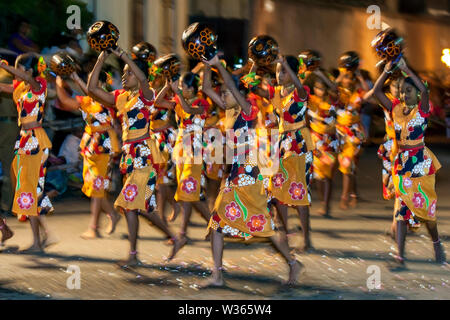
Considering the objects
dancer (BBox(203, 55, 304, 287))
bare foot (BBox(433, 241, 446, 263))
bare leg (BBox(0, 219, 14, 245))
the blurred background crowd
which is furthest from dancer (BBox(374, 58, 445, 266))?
bare leg (BBox(0, 219, 14, 245))

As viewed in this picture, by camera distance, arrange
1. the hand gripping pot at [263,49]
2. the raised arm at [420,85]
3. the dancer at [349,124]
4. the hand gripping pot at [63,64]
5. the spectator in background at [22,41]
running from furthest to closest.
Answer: the spectator in background at [22,41] → the dancer at [349,124] → the hand gripping pot at [63,64] → the raised arm at [420,85] → the hand gripping pot at [263,49]

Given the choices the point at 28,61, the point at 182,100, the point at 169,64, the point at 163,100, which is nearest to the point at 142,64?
the point at 169,64

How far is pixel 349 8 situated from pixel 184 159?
18.9 meters

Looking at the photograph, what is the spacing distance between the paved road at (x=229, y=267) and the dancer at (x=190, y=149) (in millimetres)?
429

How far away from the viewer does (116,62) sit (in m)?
15.4

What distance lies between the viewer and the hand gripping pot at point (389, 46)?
7.74 meters

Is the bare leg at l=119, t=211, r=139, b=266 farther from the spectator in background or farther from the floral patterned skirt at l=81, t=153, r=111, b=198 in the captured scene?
the spectator in background

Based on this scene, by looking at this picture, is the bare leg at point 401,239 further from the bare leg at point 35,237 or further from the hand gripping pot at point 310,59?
the bare leg at point 35,237

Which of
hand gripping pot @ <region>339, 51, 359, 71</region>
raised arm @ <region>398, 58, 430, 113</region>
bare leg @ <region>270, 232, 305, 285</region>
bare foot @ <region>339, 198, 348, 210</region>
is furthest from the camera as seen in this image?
bare foot @ <region>339, 198, 348, 210</region>

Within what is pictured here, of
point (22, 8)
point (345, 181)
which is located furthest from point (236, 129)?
point (22, 8)

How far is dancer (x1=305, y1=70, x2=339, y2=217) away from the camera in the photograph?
34.8 ft

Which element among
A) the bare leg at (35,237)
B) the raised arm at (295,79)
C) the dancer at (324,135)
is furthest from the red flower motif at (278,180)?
the bare leg at (35,237)

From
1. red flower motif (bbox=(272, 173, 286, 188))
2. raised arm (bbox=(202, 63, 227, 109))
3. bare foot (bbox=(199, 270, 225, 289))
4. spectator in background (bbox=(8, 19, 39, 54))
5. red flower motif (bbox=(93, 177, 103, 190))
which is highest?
spectator in background (bbox=(8, 19, 39, 54))

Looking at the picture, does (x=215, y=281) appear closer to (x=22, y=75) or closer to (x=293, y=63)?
(x=293, y=63)
